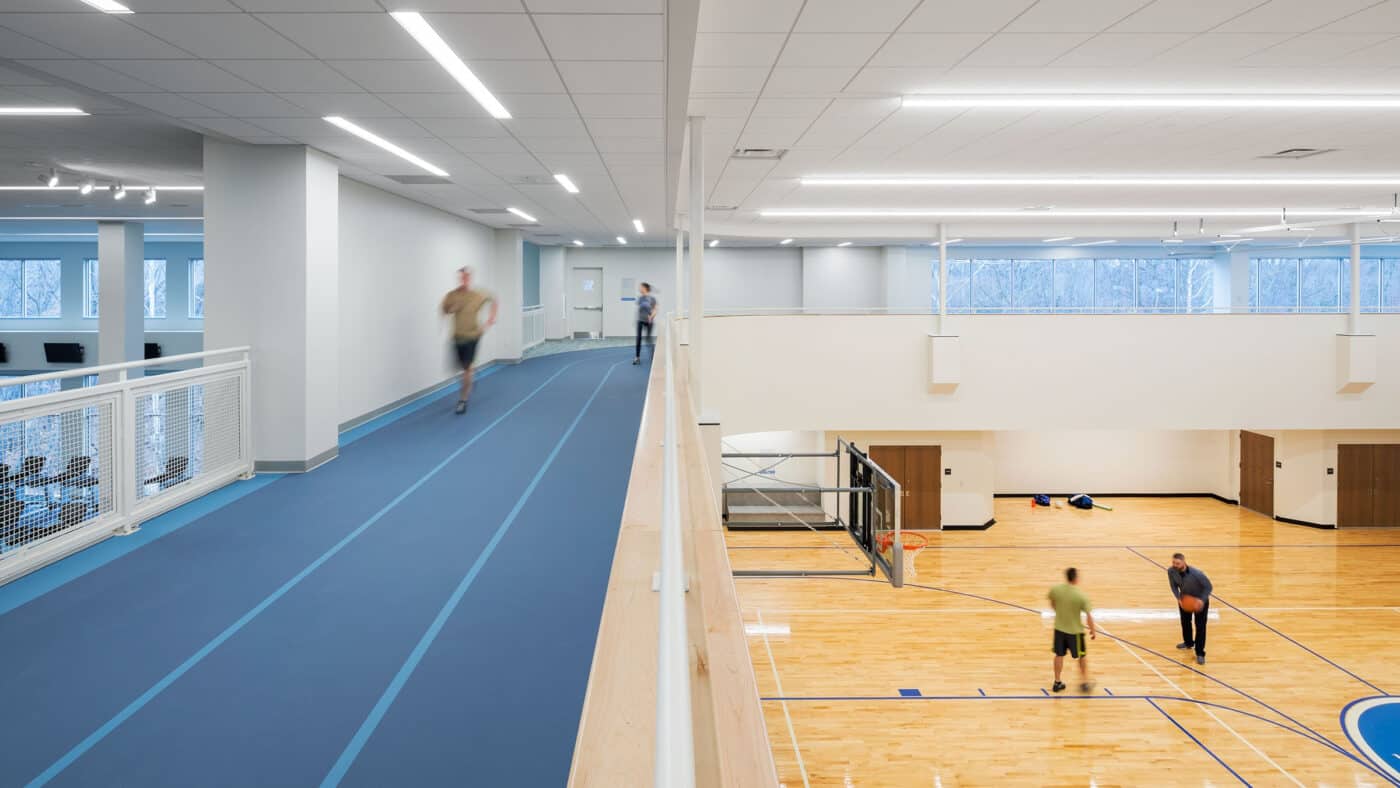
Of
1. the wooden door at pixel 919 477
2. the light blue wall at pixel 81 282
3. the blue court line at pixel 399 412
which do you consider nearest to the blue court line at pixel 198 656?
Result: the blue court line at pixel 399 412

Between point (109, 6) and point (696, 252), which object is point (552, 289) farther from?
point (109, 6)

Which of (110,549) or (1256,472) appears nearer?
(110,549)

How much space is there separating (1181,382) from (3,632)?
53.6ft

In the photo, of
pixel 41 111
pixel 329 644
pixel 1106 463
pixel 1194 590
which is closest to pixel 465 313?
pixel 41 111

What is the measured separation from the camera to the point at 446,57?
456cm

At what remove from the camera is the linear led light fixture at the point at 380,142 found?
242 inches

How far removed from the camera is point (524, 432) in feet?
29.1

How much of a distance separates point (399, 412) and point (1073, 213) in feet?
39.7

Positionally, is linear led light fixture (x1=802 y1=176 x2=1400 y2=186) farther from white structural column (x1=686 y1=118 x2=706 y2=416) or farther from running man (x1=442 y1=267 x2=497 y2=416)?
running man (x1=442 y1=267 x2=497 y2=416)

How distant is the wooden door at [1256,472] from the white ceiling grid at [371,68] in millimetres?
18602

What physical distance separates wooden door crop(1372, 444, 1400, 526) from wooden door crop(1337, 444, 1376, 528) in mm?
68

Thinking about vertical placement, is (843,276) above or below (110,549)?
above

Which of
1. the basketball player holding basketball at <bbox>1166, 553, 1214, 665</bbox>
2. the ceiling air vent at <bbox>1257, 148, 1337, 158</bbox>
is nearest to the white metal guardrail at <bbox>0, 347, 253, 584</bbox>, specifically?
the ceiling air vent at <bbox>1257, 148, 1337, 158</bbox>

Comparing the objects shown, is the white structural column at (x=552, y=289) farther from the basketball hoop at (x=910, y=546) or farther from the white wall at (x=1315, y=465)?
the white wall at (x=1315, y=465)
